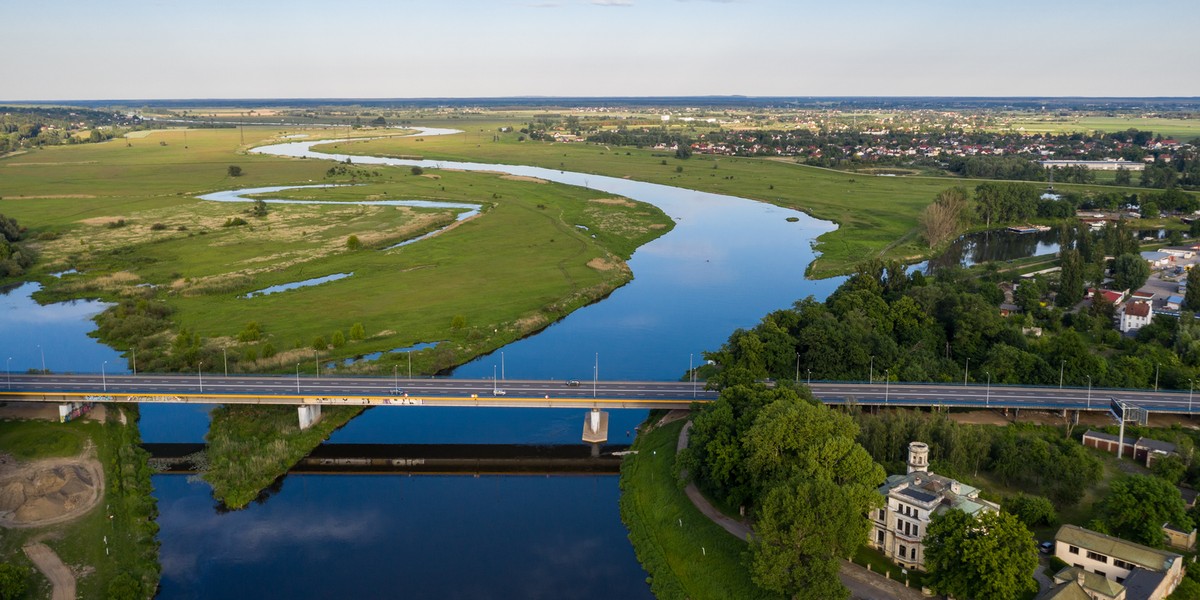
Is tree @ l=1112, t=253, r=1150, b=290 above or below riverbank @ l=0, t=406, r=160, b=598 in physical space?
above

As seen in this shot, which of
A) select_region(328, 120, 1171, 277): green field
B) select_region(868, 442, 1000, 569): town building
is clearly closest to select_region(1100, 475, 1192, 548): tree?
select_region(868, 442, 1000, 569): town building

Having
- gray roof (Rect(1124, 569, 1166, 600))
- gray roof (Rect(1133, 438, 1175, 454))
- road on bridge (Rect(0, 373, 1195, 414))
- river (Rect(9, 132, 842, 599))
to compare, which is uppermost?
road on bridge (Rect(0, 373, 1195, 414))

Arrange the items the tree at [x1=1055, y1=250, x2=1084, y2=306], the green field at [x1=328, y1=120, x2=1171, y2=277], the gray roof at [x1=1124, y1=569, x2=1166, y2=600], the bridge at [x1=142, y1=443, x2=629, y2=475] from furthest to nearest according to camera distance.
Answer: the green field at [x1=328, y1=120, x2=1171, y2=277]
the tree at [x1=1055, y1=250, x2=1084, y2=306]
the bridge at [x1=142, y1=443, x2=629, y2=475]
the gray roof at [x1=1124, y1=569, x2=1166, y2=600]

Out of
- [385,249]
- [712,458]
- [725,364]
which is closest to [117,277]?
[385,249]

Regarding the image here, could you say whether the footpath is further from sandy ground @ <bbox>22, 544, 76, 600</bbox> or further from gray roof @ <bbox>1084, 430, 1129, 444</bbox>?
sandy ground @ <bbox>22, 544, 76, 600</bbox>

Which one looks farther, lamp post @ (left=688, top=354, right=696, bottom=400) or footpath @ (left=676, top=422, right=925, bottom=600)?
lamp post @ (left=688, top=354, right=696, bottom=400)

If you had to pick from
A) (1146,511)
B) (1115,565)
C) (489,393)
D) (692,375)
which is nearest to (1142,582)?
(1115,565)

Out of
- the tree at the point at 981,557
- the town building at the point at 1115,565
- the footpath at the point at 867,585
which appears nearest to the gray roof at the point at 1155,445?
the town building at the point at 1115,565

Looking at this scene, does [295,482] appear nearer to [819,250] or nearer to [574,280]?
[574,280]
